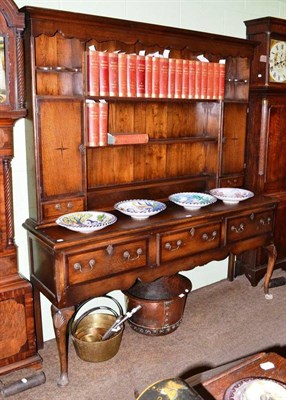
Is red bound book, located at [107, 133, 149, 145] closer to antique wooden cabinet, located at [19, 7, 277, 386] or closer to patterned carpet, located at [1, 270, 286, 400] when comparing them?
antique wooden cabinet, located at [19, 7, 277, 386]

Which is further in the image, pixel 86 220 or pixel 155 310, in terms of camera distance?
pixel 155 310

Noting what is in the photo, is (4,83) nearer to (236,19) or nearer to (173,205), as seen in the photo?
(173,205)

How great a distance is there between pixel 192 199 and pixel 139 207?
1.35 feet

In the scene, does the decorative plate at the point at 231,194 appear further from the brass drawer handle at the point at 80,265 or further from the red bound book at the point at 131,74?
the brass drawer handle at the point at 80,265

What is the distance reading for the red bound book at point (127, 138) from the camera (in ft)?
8.04

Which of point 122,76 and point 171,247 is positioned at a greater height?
point 122,76

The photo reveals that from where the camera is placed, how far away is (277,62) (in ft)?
10.4

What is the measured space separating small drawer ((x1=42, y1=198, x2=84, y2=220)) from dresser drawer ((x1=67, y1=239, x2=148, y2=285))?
347 millimetres

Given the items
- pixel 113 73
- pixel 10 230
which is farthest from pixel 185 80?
pixel 10 230

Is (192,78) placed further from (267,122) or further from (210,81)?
(267,122)

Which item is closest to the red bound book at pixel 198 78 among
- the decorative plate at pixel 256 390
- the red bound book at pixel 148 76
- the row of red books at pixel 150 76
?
the row of red books at pixel 150 76

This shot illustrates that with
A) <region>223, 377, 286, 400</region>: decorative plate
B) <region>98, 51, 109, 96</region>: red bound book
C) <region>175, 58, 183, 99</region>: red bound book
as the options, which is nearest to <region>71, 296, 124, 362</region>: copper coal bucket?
<region>223, 377, 286, 400</region>: decorative plate

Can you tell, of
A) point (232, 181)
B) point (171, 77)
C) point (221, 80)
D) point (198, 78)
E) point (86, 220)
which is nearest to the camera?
point (86, 220)

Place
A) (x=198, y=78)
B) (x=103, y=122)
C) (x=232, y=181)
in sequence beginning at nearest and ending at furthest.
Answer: (x=103, y=122)
(x=198, y=78)
(x=232, y=181)
